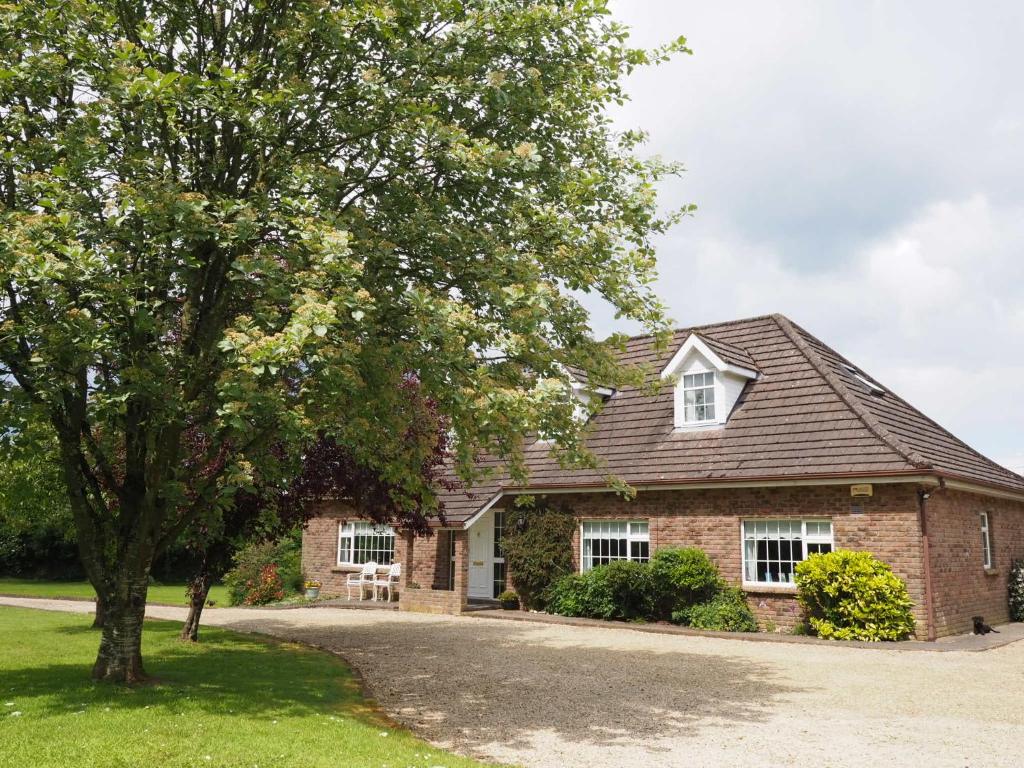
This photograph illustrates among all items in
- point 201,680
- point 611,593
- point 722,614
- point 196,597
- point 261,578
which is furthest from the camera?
point 261,578

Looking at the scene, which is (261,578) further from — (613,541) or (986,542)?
(986,542)

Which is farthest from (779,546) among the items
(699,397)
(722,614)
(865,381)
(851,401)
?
(865,381)

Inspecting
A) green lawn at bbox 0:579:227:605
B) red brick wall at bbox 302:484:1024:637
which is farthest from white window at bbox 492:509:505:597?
green lawn at bbox 0:579:227:605

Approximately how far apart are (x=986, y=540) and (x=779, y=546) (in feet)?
18.6

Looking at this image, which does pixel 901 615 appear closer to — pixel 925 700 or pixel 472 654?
pixel 925 700

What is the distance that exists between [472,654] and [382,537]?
11307mm

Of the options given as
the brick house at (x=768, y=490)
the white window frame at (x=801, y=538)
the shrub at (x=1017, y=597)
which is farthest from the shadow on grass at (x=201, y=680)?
the shrub at (x=1017, y=597)

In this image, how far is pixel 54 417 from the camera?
9398 millimetres

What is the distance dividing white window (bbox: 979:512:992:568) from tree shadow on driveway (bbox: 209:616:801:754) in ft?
27.8

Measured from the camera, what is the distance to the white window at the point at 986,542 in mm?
18922

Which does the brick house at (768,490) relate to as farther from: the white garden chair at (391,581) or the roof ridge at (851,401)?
the white garden chair at (391,581)

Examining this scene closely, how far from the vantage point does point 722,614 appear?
55.5 ft

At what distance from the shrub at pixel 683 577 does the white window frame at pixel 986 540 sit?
6.39 m

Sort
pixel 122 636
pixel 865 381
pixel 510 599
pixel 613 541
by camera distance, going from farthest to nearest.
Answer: pixel 865 381 → pixel 510 599 → pixel 613 541 → pixel 122 636
